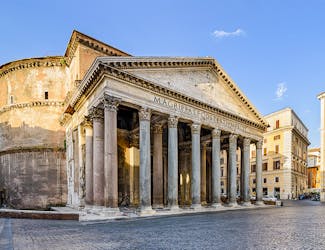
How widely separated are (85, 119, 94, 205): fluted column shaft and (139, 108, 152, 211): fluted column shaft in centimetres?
301

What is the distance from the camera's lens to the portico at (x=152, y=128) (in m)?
15.0

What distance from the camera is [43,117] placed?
2514 centimetres

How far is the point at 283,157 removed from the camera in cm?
4300

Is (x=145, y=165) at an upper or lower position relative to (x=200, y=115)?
lower

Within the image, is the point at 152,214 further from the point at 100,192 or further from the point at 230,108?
the point at 230,108

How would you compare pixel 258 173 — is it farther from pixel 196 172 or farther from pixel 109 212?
pixel 109 212

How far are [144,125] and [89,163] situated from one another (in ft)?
12.8

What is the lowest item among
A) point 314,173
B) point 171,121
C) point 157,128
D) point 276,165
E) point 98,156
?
point 314,173

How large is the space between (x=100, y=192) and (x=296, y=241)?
31.5ft

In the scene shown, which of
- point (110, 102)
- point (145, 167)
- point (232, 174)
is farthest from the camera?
point (232, 174)

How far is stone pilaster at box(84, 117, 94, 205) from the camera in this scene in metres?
16.7

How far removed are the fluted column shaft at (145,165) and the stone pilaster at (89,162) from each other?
3.01 meters

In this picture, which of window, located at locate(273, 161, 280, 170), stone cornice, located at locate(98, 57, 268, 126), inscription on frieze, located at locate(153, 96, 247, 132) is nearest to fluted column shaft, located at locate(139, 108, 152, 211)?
inscription on frieze, located at locate(153, 96, 247, 132)

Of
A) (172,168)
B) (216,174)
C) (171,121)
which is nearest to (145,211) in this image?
(172,168)
